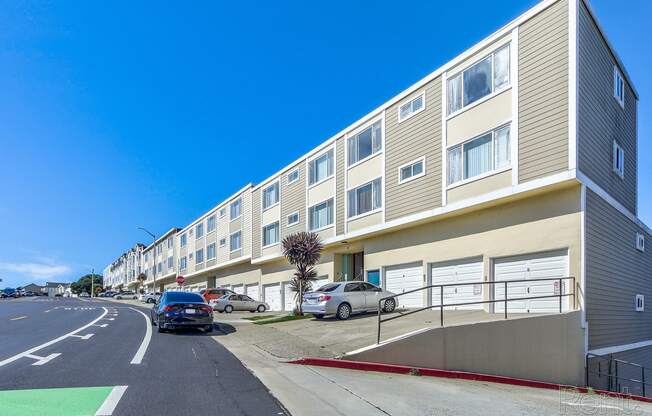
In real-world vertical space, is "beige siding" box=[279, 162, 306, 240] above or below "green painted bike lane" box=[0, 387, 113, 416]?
above

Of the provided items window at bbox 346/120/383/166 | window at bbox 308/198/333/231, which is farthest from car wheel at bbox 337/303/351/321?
window at bbox 308/198/333/231

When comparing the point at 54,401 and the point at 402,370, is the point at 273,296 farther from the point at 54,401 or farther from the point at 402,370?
the point at 54,401

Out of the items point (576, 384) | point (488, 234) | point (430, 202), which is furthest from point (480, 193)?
point (576, 384)

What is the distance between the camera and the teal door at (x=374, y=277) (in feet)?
81.8

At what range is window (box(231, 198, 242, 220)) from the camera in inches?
1823

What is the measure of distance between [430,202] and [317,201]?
11.1m

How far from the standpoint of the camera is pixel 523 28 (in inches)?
672

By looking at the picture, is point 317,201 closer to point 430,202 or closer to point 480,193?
point 430,202

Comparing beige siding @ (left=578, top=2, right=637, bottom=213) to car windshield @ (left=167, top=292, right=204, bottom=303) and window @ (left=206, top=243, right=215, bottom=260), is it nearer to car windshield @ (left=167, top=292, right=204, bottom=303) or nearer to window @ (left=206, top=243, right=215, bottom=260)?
car windshield @ (left=167, top=292, right=204, bottom=303)

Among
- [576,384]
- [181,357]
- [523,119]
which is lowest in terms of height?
[576,384]

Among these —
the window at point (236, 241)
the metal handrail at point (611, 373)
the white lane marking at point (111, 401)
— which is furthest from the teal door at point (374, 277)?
the window at point (236, 241)

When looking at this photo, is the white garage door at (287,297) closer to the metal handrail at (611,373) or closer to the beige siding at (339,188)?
the beige siding at (339,188)

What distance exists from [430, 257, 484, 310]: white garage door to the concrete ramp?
4048 mm

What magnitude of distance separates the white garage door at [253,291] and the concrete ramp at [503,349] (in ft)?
96.2
